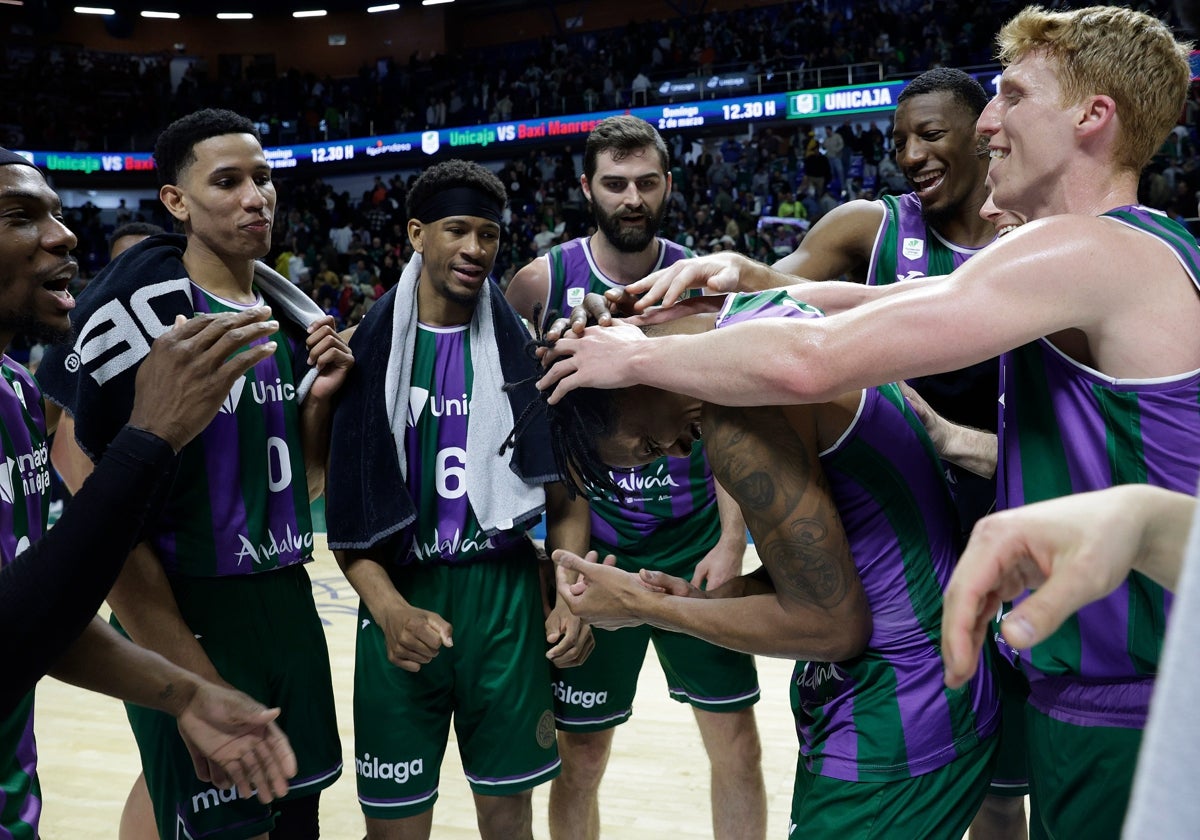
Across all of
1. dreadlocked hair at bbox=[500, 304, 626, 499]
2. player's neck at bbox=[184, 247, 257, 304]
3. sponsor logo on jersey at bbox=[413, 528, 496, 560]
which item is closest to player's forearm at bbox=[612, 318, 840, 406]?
dreadlocked hair at bbox=[500, 304, 626, 499]

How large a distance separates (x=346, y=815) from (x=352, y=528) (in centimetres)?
180

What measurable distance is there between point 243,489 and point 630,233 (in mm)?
1731

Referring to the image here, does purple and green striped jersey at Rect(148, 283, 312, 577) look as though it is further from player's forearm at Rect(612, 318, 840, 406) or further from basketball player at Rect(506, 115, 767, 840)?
player's forearm at Rect(612, 318, 840, 406)

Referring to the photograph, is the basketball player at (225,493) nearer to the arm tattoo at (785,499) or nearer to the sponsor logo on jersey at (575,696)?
the sponsor logo on jersey at (575,696)

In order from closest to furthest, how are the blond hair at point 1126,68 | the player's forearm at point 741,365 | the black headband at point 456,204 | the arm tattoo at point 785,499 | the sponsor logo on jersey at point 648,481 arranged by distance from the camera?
the player's forearm at point 741,365 < the blond hair at point 1126,68 < the arm tattoo at point 785,499 < the black headband at point 456,204 < the sponsor logo on jersey at point 648,481

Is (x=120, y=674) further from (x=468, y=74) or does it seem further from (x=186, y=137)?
(x=468, y=74)

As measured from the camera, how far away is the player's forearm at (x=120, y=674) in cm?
212

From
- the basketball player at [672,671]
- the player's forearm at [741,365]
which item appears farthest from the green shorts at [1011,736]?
the player's forearm at [741,365]

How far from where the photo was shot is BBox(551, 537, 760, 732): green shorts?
3.50 metres

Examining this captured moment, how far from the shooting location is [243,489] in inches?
110

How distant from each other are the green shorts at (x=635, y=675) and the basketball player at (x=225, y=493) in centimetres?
86

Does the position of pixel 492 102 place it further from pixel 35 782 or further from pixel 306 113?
pixel 35 782

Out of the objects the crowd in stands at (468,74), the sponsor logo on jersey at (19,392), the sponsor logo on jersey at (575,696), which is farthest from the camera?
the crowd in stands at (468,74)

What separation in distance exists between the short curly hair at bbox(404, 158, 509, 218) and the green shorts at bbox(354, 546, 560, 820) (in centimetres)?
113
